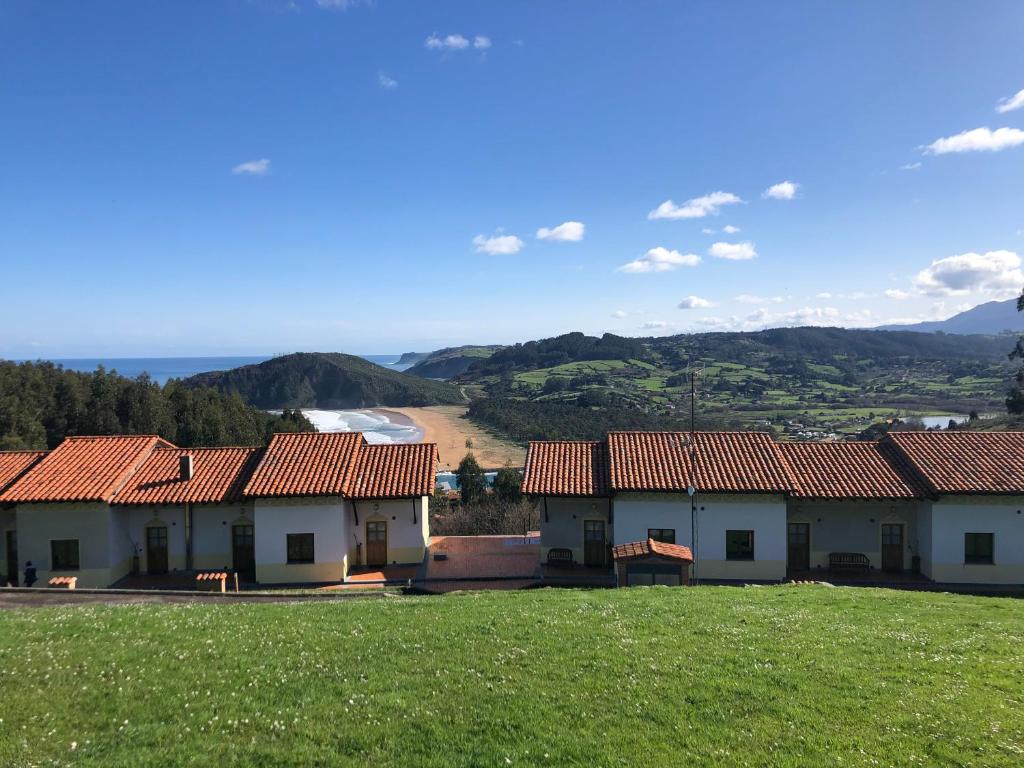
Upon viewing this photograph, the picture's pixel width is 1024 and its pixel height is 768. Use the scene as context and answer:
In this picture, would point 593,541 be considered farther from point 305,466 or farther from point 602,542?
point 305,466

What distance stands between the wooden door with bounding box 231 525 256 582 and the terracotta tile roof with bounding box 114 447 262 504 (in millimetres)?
1413

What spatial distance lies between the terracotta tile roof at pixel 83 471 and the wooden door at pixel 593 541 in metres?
15.6

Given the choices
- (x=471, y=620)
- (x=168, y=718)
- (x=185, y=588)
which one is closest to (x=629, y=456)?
(x=471, y=620)

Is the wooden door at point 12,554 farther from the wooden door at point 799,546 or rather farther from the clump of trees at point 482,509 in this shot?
the wooden door at point 799,546

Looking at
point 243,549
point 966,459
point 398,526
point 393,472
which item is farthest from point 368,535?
point 966,459

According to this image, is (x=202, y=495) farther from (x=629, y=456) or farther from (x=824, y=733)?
(x=824, y=733)

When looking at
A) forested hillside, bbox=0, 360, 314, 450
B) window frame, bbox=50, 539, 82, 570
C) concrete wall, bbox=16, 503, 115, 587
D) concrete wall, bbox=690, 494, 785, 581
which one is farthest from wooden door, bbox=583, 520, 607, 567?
forested hillside, bbox=0, 360, 314, 450

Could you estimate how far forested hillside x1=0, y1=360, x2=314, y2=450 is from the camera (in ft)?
153

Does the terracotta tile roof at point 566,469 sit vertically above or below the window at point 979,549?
above

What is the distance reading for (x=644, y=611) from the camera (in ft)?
40.7

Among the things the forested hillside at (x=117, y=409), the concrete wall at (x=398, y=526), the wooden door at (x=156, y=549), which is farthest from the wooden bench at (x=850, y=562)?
the forested hillside at (x=117, y=409)

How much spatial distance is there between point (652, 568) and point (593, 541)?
483 cm

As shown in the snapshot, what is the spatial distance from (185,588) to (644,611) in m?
14.9

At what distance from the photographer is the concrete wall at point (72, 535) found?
20281 mm
